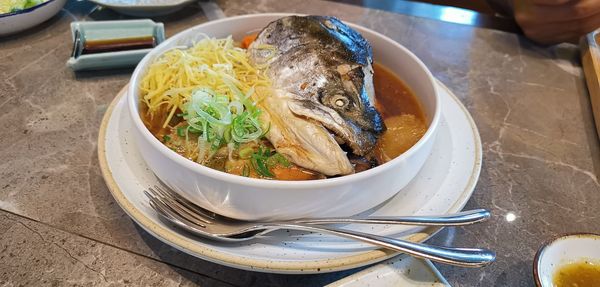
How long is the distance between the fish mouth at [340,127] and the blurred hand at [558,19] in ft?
4.92

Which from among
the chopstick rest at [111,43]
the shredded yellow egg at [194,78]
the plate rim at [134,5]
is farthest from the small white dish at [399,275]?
the plate rim at [134,5]

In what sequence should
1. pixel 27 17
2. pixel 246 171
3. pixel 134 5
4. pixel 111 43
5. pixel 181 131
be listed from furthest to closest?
pixel 134 5 → pixel 27 17 → pixel 111 43 → pixel 181 131 → pixel 246 171

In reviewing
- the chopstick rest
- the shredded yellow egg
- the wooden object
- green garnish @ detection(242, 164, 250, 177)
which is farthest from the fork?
the wooden object

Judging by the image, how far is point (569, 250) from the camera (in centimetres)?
124

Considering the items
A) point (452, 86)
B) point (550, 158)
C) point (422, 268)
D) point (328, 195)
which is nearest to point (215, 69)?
point (328, 195)

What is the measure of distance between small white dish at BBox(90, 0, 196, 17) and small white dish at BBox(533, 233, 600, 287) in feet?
6.83

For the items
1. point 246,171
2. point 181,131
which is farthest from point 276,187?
point 181,131

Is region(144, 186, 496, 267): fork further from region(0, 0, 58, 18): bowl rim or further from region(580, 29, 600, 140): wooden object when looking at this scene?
region(0, 0, 58, 18): bowl rim

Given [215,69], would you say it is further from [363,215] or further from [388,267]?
[388,267]

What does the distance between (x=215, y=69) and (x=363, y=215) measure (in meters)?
0.70

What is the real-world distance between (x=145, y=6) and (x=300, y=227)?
1733 millimetres

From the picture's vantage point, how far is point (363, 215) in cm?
128

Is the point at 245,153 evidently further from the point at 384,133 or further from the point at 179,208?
the point at 384,133

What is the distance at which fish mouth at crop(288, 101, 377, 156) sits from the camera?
1288 mm
